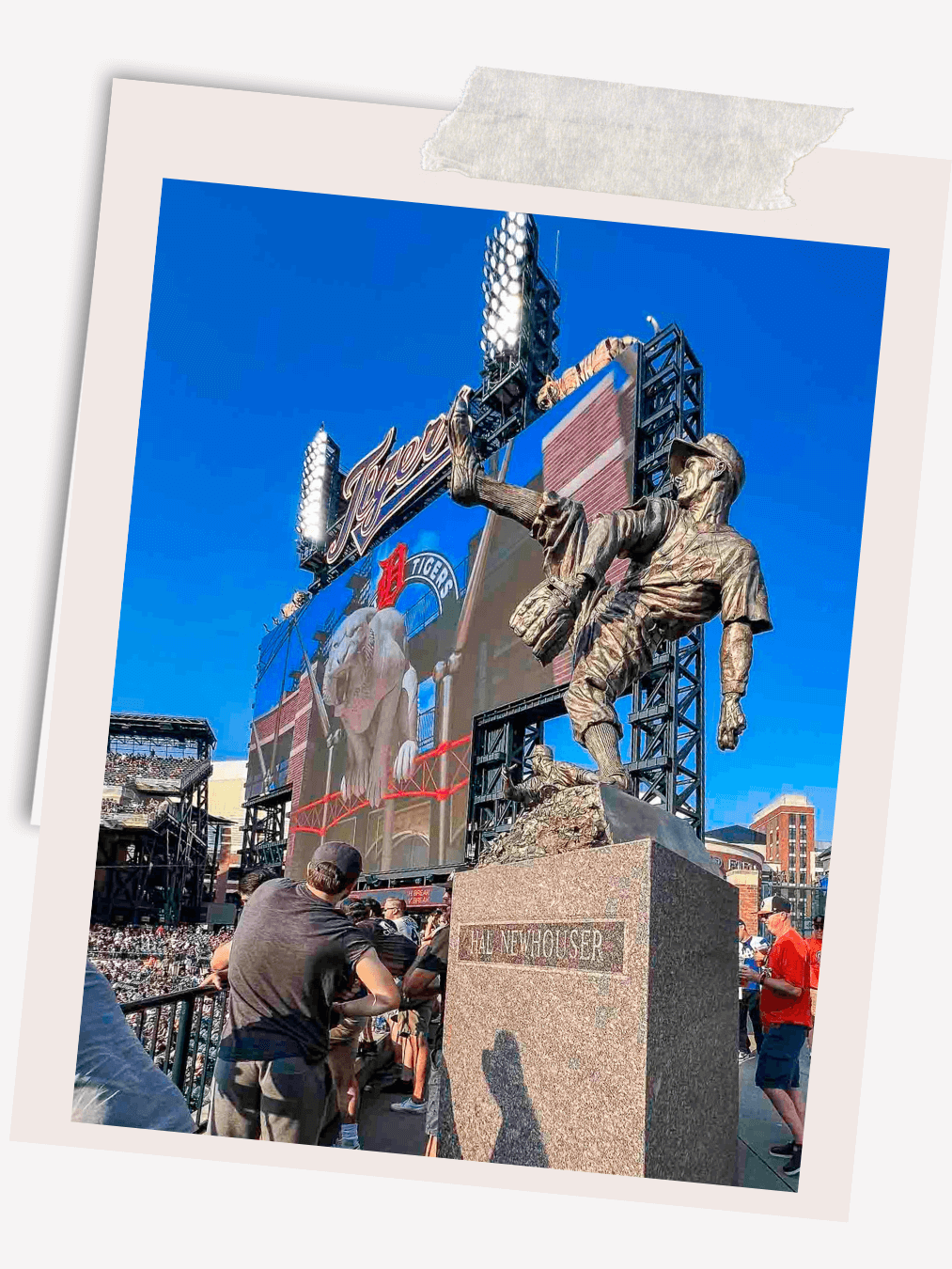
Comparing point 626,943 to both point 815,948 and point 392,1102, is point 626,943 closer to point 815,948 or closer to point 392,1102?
point 815,948

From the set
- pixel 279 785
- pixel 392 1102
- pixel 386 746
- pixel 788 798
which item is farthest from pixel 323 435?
pixel 392 1102

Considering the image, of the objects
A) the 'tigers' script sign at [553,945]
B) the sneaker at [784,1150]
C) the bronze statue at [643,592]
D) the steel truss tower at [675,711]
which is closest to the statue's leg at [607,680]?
→ the bronze statue at [643,592]

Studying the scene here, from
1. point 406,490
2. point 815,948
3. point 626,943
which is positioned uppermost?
point 406,490

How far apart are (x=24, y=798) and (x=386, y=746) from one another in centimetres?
1338

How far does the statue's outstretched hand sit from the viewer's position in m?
3.34

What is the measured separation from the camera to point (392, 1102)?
5449 millimetres

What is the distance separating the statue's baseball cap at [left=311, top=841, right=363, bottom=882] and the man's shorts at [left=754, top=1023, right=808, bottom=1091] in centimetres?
252

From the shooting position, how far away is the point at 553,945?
120 inches

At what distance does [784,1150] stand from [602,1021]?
250 cm

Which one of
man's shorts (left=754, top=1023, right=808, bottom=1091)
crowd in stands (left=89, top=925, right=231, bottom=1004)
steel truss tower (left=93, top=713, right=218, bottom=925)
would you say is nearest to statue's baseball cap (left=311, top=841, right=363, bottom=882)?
man's shorts (left=754, top=1023, right=808, bottom=1091)

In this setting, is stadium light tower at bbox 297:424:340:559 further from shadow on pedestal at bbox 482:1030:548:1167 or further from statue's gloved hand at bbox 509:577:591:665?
shadow on pedestal at bbox 482:1030:548:1167

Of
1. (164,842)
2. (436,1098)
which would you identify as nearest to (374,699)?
(436,1098)

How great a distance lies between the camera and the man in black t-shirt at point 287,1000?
2.97m

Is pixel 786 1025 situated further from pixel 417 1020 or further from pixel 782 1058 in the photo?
pixel 417 1020
